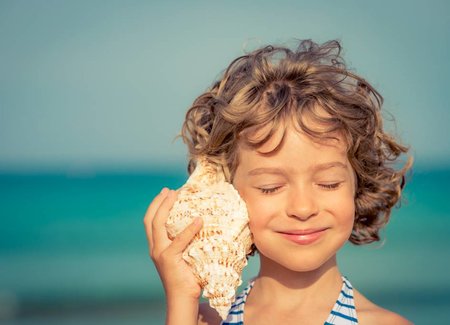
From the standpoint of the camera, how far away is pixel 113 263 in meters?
13.7

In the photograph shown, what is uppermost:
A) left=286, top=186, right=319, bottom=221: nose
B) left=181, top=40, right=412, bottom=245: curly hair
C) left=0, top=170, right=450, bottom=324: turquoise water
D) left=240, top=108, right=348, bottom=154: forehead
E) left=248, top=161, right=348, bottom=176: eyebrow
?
left=0, top=170, right=450, bottom=324: turquoise water

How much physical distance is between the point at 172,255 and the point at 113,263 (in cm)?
1037

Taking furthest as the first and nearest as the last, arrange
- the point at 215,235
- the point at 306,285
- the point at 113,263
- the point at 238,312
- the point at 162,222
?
the point at 113,263 → the point at 238,312 → the point at 306,285 → the point at 162,222 → the point at 215,235

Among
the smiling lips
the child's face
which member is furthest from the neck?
the smiling lips

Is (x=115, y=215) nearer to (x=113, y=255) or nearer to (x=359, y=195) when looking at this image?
(x=113, y=255)

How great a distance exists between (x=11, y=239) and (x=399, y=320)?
13777 mm

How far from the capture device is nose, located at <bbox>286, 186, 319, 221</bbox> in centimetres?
356

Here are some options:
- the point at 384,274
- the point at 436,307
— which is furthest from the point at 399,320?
the point at 384,274

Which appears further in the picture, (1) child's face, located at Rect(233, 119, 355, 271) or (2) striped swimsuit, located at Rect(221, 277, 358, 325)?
(2) striped swimsuit, located at Rect(221, 277, 358, 325)

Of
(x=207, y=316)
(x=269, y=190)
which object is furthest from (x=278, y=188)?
(x=207, y=316)

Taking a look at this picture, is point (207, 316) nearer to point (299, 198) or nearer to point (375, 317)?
point (375, 317)

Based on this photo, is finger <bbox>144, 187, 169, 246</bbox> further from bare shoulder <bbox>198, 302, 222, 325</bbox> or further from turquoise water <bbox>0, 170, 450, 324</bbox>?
turquoise water <bbox>0, 170, 450, 324</bbox>

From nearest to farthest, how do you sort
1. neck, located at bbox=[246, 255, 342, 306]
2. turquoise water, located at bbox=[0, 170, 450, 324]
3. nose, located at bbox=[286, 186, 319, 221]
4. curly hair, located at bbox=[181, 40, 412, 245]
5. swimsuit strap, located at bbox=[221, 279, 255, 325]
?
nose, located at bbox=[286, 186, 319, 221] → curly hair, located at bbox=[181, 40, 412, 245] → neck, located at bbox=[246, 255, 342, 306] → swimsuit strap, located at bbox=[221, 279, 255, 325] → turquoise water, located at bbox=[0, 170, 450, 324]

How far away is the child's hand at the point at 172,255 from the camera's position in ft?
11.7
